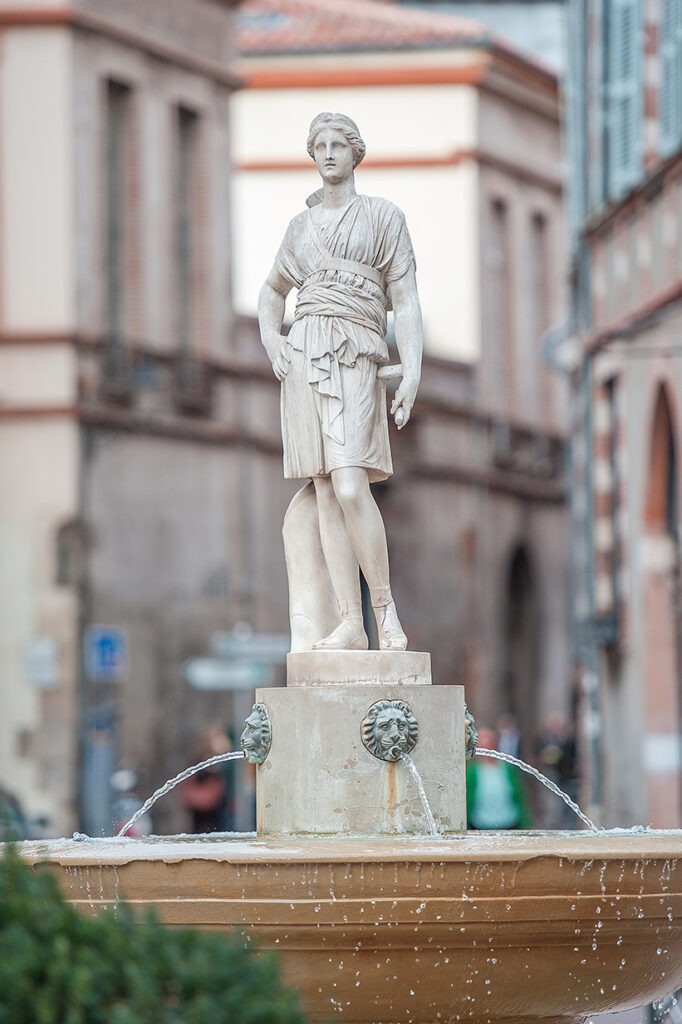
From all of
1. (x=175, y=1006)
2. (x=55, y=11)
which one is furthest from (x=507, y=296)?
(x=175, y=1006)

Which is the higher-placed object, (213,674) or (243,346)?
(243,346)

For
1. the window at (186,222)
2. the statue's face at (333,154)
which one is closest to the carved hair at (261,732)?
the statue's face at (333,154)

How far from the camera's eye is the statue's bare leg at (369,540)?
12555mm

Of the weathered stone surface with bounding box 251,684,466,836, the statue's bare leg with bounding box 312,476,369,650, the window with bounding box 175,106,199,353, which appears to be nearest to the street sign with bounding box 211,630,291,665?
the window with bounding box 175,106,199,353

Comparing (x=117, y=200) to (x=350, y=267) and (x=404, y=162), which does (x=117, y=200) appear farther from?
(x=350, y=267)

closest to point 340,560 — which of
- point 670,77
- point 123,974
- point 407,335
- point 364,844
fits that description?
point 407,335

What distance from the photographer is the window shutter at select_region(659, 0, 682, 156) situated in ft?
98.2

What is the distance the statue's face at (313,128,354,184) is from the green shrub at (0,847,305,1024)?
6.28m

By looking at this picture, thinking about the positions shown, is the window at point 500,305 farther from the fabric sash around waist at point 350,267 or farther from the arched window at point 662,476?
the fabric sash around waist at point 350,267

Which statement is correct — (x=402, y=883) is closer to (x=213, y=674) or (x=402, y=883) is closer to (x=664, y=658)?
(x=664, y=658)

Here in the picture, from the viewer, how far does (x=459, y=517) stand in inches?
2012

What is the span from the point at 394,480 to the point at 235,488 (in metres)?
6.82

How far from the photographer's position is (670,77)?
30719mm

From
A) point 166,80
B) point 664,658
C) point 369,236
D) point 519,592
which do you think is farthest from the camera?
point 519,592
